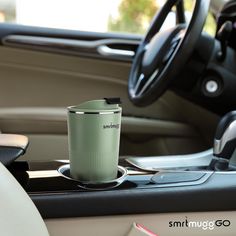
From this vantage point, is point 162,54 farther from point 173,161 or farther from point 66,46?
point 66,46

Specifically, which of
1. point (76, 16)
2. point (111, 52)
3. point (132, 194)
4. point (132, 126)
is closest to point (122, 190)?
point (132, 194)

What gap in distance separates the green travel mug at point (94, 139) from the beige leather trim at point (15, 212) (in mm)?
138

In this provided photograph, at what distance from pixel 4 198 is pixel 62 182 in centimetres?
20

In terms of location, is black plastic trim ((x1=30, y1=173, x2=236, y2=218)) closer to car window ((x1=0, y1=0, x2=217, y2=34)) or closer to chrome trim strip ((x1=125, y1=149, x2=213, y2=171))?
chrome trim strip ((x1=125, y1=149, x2=213, y2=171))

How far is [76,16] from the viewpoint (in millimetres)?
2234

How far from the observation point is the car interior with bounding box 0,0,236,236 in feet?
2.65

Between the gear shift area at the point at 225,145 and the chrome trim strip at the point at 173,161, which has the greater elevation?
the gear shift area at the point at 225,145

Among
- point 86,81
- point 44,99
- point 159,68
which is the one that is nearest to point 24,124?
point 44,99

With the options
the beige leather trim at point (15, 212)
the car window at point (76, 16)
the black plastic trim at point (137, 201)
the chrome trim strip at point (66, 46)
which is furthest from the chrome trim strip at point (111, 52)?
the beige leather trim at point (15, 212)

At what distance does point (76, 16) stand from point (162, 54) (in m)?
0.91

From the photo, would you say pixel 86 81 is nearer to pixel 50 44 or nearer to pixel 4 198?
pixel 50 44

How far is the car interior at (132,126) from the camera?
807mm

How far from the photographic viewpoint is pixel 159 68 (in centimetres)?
139

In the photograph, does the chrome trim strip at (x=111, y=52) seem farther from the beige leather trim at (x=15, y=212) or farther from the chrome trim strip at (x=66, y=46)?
the beige leather trim at (x=15, y=212)
